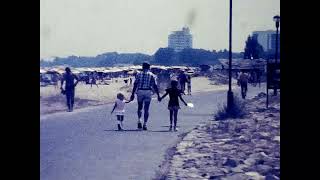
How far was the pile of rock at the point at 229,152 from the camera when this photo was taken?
6285 mm

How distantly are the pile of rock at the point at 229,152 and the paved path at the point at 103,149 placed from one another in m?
0.44

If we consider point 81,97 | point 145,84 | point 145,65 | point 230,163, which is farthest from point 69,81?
point 81,97

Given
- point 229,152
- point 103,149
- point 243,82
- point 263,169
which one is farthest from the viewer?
point 243,82

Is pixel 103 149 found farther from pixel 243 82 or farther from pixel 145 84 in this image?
pixel 243 82

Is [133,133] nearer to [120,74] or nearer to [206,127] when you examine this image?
[206,127]

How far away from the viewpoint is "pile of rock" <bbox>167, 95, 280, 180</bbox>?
6285mm

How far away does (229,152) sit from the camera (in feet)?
26.9

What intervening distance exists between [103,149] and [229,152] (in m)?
2.52

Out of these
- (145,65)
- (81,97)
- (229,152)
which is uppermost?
(145,65)

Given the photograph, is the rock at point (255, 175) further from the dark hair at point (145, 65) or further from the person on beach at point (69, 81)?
the person on beach at point (69, 81)

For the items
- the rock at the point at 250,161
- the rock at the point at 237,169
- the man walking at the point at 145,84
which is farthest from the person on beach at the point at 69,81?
the rock at the point at 237,169

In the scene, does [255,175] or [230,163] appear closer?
[255,175]
